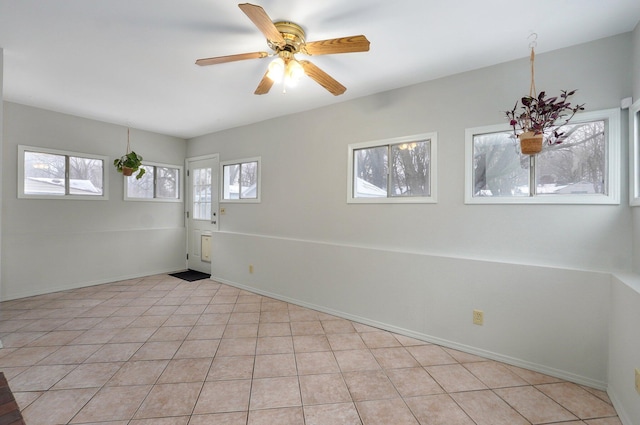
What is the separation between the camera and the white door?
16.3 feet

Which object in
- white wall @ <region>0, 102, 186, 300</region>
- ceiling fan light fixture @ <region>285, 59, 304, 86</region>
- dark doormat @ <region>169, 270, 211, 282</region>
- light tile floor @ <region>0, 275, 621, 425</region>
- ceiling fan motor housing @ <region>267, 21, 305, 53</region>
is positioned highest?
ceiling fan motor housing @ <region>267, 21, 305, 53</region>

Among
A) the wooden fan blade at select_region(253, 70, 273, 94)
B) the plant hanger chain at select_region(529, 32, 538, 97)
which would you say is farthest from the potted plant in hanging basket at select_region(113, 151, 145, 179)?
the plant hanger chain at select_region(529, 32, 538, 97)

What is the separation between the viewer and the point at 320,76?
2.20m

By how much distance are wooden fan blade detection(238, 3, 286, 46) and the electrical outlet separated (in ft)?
8.84

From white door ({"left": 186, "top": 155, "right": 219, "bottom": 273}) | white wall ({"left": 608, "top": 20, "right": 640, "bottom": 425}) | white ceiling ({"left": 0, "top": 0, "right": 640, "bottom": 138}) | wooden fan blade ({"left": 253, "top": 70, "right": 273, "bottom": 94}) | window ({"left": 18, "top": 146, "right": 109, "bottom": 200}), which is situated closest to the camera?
white wall ({"left": 608, "top": 20, "right": 640, "bottom": 425})

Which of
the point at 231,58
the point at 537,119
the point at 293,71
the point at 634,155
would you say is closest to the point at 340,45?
the point at 293,71

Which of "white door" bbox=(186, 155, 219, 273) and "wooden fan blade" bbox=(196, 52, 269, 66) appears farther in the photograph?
"white door" bbox=(186, 155, 219, 273)

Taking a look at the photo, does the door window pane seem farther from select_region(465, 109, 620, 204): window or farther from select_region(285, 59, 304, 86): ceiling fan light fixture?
select_region(465, 109, 620, 204): window

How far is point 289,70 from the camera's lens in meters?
2.05

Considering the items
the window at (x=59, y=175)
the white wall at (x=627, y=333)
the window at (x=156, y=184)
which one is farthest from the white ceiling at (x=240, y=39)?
the window at (x=156, y=184)

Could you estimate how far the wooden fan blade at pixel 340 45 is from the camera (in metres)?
1.71

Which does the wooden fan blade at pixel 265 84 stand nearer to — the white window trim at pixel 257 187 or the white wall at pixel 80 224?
the white window trim at pixel 257 187

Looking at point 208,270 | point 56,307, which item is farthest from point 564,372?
point 56,307

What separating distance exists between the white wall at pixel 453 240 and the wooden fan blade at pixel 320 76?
0.90 meters
